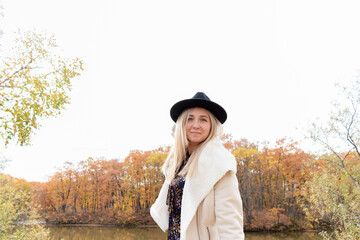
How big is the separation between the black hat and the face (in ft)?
0.13

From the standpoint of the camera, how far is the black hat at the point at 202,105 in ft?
5.82

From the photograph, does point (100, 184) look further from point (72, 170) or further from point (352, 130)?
A: point (352, 130)

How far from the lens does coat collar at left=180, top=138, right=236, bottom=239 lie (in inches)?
61.2

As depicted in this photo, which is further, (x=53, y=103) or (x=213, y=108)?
(x=53, y=103)

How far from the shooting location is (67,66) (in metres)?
5.34

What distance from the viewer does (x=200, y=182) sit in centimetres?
159

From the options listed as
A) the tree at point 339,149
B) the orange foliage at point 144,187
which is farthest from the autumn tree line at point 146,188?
the tree at point 339,149

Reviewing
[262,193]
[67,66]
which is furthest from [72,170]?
[67,66]

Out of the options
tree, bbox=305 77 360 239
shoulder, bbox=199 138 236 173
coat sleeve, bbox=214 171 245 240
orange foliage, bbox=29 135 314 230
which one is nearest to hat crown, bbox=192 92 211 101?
shoulder, bbox=199 138 236 173

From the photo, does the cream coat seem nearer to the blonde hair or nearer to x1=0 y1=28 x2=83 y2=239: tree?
the blonde hair

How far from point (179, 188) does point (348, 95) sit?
29.0ft

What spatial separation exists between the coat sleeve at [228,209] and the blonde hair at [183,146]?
221mm

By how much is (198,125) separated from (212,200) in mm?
491

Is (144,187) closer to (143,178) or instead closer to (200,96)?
(143,178)
